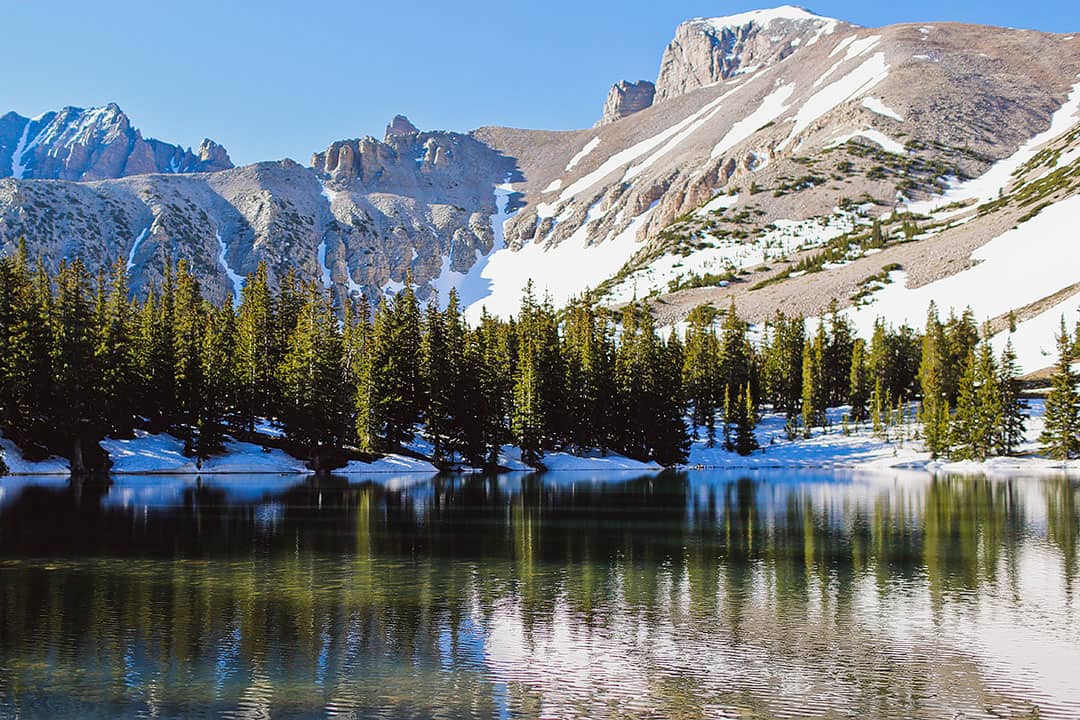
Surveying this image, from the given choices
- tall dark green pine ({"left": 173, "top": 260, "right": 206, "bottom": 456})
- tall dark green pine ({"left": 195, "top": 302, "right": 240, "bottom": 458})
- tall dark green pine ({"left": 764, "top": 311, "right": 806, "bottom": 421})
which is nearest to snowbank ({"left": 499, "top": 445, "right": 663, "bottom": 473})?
tall dark green pine ({"left": 195, "top": 302, "right": 240, "bottom": 458})

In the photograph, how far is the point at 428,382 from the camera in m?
99.9

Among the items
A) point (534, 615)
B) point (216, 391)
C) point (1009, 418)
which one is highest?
point (216, 391)

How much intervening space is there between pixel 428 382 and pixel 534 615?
7676 centimetres

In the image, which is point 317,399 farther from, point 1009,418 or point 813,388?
point 1009,418

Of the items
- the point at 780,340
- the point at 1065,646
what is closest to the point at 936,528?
the point at 1065,646

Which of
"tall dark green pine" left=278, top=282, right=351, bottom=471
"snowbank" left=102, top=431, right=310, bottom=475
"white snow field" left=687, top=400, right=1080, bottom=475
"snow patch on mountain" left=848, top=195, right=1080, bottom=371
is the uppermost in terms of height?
"snow patch on mountain" left=848, top=195, right=1080, bottom=371

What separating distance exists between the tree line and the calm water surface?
33319 mm

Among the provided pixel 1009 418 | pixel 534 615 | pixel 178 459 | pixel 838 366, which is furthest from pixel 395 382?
pixel 534 615

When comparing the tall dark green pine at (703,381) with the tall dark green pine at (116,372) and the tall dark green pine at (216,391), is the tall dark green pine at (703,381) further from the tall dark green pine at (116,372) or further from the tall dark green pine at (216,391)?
the tall dark green pine at (116,372)

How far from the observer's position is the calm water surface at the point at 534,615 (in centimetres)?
1702

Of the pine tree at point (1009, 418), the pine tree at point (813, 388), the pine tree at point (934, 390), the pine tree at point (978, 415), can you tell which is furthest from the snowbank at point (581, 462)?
the pine tree at point (1009, 418)

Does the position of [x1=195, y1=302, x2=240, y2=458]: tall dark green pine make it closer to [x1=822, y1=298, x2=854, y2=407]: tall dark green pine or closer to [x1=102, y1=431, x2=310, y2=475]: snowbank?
[x1=102, y1=431, x2=310, y2=475]: snowbank

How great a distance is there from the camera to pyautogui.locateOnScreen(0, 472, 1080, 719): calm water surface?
55.8ft

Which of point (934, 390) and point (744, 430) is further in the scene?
point (934, 390)
